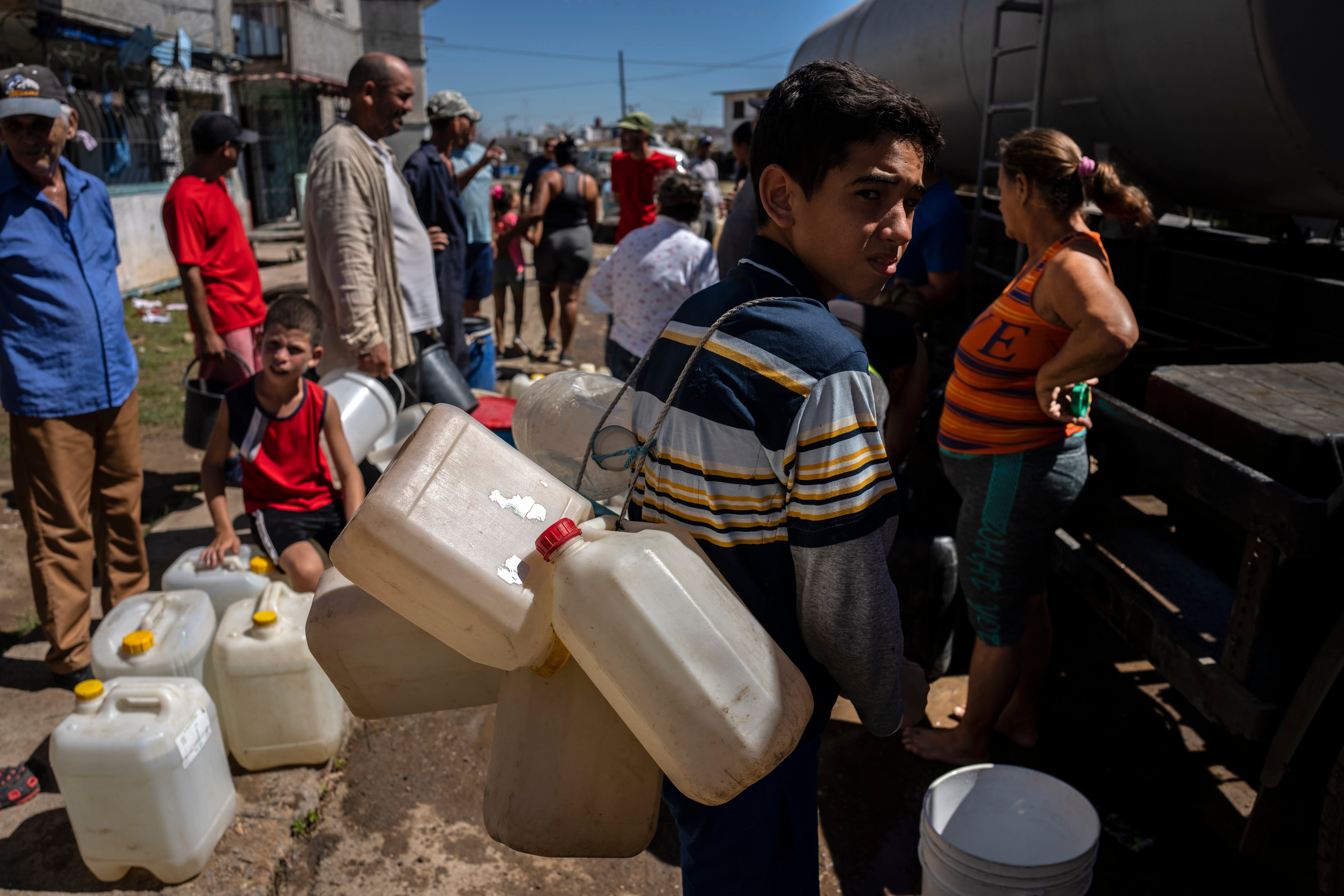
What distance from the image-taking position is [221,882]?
248 cm

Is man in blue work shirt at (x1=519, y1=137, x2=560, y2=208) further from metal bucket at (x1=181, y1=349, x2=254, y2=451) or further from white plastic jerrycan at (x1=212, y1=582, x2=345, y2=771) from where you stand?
white plastic jerrycan at (x1=212, y1=582, x2=345, y2=771)

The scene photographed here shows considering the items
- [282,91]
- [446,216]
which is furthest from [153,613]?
[282,91]

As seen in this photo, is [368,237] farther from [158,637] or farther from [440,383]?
[158,637]

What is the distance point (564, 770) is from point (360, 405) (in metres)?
2.91

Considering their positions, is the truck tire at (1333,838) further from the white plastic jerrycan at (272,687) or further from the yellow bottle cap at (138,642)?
the yellow bottle cap at (138,642)

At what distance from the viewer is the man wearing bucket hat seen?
525cm

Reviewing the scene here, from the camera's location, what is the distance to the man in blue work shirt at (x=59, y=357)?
3.05 meters

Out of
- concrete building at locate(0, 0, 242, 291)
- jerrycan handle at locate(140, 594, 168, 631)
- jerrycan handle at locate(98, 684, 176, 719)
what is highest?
concrete building at locate(0, 0, 242, 291)

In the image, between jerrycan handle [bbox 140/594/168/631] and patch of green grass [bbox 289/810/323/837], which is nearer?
patch of green grass [bbox 289/810/323/837]

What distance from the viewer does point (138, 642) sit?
2.63m

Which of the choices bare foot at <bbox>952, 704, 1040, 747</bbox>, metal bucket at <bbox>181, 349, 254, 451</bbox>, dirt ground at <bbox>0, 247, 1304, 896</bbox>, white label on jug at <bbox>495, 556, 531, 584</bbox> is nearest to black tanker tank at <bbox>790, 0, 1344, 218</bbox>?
dirt ground at <bbox>0, 247, 1304, 896</bbox>

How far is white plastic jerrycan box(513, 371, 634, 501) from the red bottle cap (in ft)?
1.69

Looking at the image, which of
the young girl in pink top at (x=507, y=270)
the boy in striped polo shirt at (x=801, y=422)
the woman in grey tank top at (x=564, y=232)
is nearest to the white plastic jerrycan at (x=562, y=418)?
the boy in striped polo shirt at (x=801, y=422)

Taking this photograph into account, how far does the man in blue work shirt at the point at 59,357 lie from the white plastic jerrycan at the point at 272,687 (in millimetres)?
847
